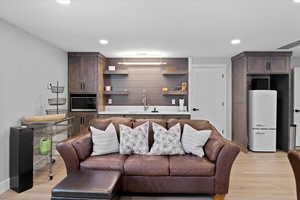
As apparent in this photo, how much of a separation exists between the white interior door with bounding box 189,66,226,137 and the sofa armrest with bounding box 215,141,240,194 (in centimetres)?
365

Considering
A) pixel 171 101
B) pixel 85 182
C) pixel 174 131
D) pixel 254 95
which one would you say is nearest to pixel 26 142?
pixel 85 182

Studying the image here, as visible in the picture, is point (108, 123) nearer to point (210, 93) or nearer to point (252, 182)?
point (252, 182)

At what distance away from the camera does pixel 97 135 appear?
3613 millimetres

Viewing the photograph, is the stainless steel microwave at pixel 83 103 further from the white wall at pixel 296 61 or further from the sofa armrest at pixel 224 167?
the white wall at pixel 296 61

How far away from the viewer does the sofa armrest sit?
3.00 meters

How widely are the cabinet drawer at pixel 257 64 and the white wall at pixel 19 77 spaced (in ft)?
14.8

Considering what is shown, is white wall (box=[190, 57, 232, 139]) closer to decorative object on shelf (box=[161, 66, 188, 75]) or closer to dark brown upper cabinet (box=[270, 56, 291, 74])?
decorative object on shelf (box=[161, 66, 188, 75])

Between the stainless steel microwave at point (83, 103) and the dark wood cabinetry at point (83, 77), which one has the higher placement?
the dark wood cabinetry at point (83, 77)

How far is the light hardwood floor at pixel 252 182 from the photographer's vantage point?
3.19 metres

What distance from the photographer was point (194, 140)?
352cm

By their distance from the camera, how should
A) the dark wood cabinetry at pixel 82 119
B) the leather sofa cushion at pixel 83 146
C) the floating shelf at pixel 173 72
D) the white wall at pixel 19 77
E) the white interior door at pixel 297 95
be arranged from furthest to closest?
the floating shelf at pixel 173 72, the white interior door at pixel 297 95, the dark wood cabinetry at pixel 82 119, the white wall at pixel 19 77, the leather sofa cushion at pixel 83 146

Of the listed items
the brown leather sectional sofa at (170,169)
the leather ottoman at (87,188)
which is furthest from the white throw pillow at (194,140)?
the leather ottoman at (87,188)

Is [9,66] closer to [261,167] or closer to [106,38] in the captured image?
[106,38]

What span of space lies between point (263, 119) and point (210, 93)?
1552 mm
